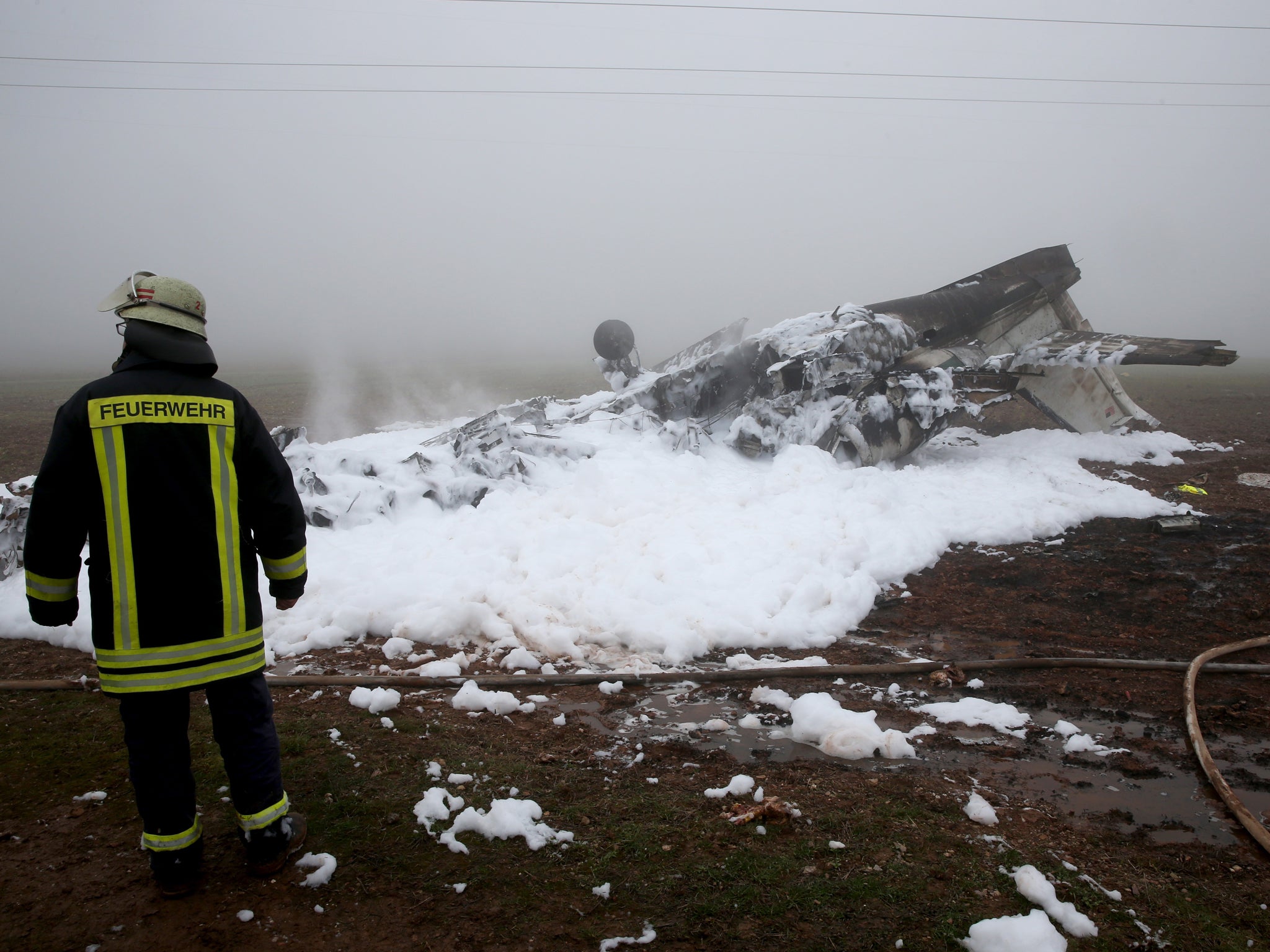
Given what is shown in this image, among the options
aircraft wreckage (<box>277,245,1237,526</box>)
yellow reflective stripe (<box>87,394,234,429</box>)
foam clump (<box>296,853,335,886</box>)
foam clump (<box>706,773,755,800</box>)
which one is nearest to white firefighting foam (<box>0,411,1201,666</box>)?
aircraft wreckage (<box>277,245,1237,526</box>)

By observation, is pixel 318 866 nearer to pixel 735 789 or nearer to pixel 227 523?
pixel 227 523

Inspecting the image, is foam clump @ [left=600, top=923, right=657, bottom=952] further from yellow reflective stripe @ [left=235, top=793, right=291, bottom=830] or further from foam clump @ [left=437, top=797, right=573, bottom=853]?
yellow reflective stripe @ [left=235, top=793, right=291, bottom=830]

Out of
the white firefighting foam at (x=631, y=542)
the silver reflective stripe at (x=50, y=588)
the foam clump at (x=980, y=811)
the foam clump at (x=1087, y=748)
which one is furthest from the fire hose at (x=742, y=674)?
the silver reflective stripe at (x=50, y=588)

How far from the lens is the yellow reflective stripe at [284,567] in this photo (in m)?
2.39

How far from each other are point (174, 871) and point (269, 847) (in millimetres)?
268

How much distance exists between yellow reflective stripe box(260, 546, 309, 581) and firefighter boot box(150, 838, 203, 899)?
885 mm

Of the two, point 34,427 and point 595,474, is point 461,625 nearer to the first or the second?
point 595,474

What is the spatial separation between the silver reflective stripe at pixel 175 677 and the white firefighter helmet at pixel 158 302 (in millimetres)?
1098

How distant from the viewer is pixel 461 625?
457 centimetres

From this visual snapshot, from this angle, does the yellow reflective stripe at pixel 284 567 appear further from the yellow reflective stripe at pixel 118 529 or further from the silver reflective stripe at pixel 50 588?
the silver reflective stripe at pixel 50 588

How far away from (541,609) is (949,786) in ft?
8.75

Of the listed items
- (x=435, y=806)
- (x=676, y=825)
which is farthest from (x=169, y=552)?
(x=676, y=825)

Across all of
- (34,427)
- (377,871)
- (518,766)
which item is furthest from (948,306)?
(34,427)

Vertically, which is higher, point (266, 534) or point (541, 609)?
point (266, 534)
